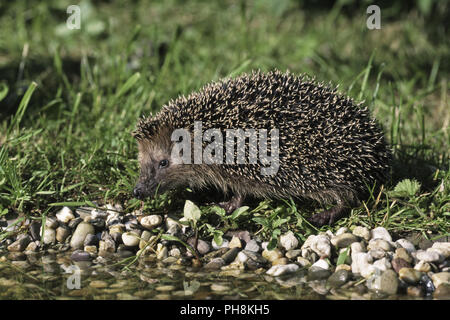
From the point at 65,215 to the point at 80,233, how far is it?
390 millimetres

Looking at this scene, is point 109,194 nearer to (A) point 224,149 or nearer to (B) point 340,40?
(A) point 224,149

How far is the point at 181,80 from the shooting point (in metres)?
8.27

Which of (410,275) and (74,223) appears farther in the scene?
(74,223)

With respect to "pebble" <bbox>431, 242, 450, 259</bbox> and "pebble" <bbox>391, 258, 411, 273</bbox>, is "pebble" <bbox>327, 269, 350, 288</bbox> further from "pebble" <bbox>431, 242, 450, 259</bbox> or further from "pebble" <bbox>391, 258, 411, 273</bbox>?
"pebble" <bbox>431, 242, 450, 259</bbox>

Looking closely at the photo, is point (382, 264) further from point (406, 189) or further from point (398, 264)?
point (406, 189)

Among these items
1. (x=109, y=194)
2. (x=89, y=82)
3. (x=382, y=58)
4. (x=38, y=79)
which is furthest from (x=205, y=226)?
(x=382, y=58)

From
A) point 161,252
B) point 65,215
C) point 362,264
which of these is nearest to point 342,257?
point 362,264

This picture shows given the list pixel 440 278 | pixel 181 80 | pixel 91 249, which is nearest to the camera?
pixel 440 278

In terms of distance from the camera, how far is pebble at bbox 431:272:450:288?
4766 millimetres

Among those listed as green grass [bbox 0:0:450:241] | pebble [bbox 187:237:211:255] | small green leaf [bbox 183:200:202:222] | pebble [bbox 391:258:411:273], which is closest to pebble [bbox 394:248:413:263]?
pebble [bbox 391:258:411:273]

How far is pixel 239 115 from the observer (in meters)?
5.59

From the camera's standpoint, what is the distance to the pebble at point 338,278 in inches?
191

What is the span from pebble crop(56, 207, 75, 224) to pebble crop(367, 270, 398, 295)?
3.13 meters
